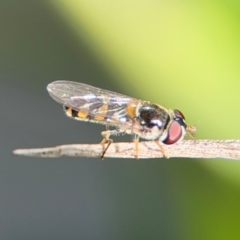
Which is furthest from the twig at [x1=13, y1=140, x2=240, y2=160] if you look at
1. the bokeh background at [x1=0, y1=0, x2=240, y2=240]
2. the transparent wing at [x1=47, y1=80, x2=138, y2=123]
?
the transparent wing at [x1=47, y1=80, x2=138, y2=123]

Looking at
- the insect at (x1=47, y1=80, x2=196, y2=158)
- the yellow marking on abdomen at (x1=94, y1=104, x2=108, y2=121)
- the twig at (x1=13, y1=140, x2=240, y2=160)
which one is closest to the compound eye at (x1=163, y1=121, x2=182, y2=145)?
the insect at (x1=47, y1=80, x2=196, y2=158)

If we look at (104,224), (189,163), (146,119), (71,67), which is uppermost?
(71,67)

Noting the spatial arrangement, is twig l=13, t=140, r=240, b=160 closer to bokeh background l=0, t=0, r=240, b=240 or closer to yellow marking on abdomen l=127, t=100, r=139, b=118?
bokeh background l=0, t=0, r=240, b=240

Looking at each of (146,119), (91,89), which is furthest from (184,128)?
(91,89)

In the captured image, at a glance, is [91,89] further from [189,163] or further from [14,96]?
[14,96]

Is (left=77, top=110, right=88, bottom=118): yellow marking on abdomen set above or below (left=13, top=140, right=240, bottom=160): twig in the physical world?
above

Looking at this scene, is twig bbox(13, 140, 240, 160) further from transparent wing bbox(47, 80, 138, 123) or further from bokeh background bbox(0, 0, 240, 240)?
transparent wing bbox(47, 80, 138, 123)

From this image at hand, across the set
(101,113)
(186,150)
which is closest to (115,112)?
(101,113)

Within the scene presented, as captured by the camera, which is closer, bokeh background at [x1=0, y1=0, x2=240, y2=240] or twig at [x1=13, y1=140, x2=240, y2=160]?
twig at [x1=13, y1=140, x2=240, y2=160]
